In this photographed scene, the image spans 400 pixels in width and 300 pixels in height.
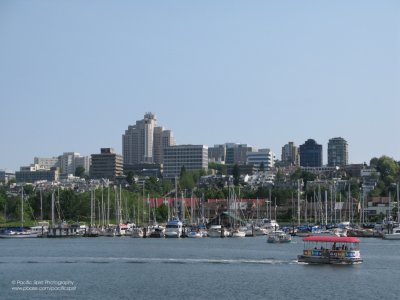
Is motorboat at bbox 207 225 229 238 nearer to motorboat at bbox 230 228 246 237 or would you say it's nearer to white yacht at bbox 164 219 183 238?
motorboat at bbox 230 228 246 237

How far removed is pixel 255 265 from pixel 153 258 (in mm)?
12392

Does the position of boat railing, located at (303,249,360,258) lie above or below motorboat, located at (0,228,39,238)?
below

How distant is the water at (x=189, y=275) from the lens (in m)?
63.4

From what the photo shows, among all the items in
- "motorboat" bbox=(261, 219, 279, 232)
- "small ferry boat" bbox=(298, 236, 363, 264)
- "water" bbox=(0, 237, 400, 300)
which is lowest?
"water" bbox=(0, 237, 400, 300)

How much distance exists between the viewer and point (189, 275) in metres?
74.2

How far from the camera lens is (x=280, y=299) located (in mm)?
61312

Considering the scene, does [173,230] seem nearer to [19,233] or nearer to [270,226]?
[270,226]

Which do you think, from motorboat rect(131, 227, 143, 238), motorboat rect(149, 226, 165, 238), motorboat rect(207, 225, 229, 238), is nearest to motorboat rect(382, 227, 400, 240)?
motorboat rect(207, 225, 229, 238)

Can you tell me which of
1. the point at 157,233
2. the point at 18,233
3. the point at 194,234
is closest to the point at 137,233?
the point at 157,233

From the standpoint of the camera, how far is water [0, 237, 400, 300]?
63.4m

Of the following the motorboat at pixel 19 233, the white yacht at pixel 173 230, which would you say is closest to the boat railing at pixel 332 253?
the white yacht at pixel 173 230

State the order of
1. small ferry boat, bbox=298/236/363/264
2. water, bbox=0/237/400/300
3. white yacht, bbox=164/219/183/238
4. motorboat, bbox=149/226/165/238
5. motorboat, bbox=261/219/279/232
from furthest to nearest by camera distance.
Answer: motorboat, bbox=261/219/279/232, motorboat, bbox=149/226/165/238, white yacht, bbox=164/219/183/238, small ferry boat, bbox=298/236/363/264, water, bbox=0/237/400/300

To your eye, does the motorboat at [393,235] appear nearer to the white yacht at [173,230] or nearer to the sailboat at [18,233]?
the white yacht at [173,230]

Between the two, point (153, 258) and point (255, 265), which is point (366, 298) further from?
point (153, 258)
